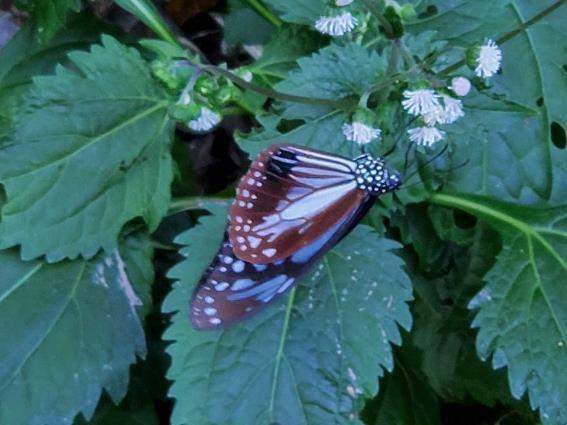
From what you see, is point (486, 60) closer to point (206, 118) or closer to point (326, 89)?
point (326, 89)

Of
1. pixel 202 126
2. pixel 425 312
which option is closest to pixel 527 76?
pixel 425 312

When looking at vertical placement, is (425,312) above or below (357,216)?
below

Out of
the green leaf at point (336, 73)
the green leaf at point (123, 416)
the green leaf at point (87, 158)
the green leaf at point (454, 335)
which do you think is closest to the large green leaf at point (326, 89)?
the green leaf at point (336, 73)

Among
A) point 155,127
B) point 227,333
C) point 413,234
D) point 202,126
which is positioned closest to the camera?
point 202,126

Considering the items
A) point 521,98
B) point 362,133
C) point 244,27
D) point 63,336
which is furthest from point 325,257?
point 244,27

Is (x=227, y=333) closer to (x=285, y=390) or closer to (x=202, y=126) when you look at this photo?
(x=285, y=390)

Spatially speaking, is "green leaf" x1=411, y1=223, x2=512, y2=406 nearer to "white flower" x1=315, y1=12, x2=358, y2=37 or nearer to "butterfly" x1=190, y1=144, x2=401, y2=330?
"butterfly" x1=190, y1=144, x2=401, y2=330

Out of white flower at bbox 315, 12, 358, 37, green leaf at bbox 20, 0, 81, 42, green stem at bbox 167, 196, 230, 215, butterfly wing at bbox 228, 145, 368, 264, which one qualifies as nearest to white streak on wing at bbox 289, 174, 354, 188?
butterfly wing at bbox 228, 145, 368, 264

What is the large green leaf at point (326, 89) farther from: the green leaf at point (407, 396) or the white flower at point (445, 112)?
the green leaf at point (407, 396)

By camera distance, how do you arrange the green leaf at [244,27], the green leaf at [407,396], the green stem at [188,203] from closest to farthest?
the green stem at [188,203] < the green leaf at [407,396] < the green leaf at [244,27]
